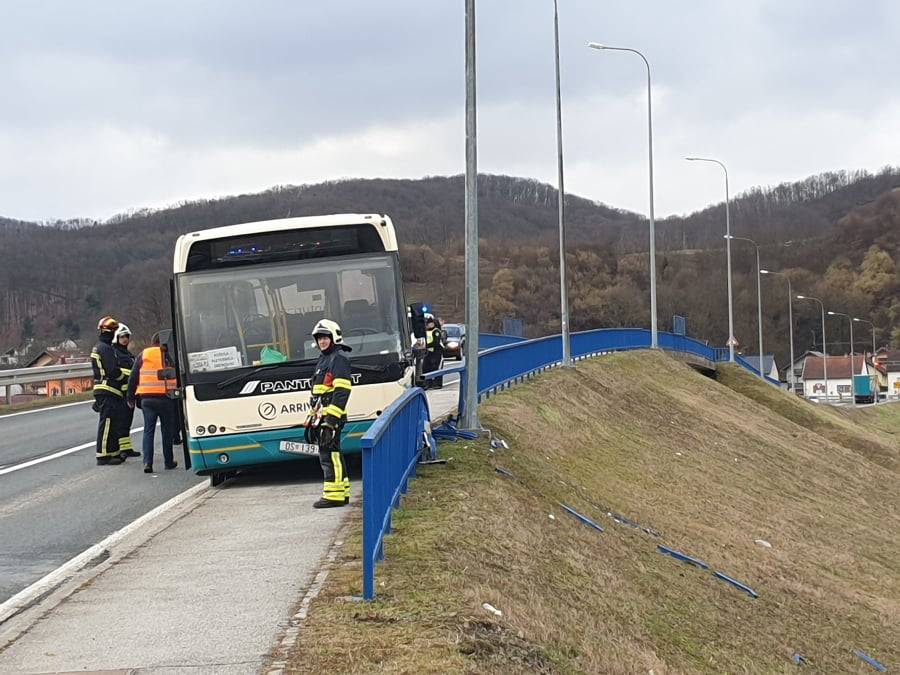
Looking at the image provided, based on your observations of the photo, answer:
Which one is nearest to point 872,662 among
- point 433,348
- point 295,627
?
point 295,627

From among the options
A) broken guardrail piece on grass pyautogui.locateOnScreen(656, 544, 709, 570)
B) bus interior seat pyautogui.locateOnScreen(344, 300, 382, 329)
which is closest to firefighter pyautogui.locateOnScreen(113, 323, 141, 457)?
bus interior seat pyautogui.locateOnScreen(344, 300, 382, 329)

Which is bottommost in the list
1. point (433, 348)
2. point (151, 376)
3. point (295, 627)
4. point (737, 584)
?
point (737, 584)

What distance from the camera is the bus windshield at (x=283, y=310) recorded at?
12.6 m

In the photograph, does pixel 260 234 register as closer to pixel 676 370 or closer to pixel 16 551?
pixel 16 551

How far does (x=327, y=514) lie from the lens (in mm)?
10430

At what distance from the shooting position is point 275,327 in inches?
502

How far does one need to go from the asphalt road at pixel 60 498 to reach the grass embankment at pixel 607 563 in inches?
107

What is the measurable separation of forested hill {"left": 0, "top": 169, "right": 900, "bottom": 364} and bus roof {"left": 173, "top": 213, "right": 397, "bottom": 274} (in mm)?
41587

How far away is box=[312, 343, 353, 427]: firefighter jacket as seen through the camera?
1009 cm

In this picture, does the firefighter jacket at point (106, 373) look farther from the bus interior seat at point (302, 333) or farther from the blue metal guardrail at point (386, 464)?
the blue metal guardrail at point (386, 464)

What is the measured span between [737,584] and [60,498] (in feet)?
24.4

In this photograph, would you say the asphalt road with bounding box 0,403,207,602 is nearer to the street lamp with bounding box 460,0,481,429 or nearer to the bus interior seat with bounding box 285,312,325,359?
the bus interior seat with bounding box 285,312,325,359

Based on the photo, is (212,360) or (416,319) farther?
(416,319)

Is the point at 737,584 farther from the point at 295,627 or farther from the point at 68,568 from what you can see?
the point at 295,627
